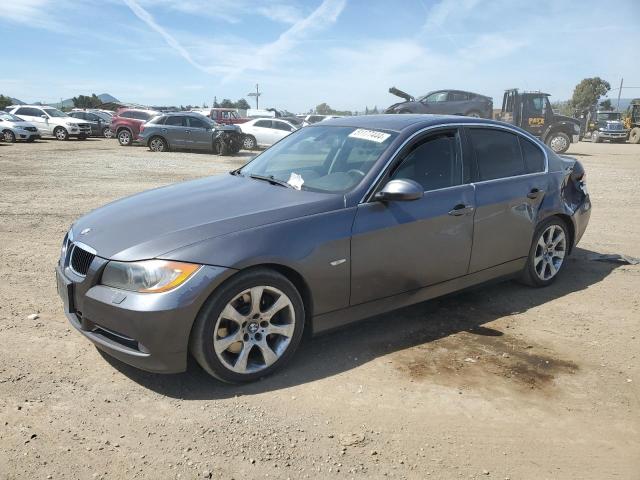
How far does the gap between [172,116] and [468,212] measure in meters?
18.3

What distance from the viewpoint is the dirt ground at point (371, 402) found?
2.61 meters

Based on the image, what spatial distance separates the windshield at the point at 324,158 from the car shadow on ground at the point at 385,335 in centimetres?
109

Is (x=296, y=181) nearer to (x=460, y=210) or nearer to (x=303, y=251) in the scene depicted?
(x=303, y=251)

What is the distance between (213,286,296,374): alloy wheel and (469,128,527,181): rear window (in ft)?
6.92

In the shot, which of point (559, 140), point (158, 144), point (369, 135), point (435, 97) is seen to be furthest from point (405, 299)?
point (559, 140)

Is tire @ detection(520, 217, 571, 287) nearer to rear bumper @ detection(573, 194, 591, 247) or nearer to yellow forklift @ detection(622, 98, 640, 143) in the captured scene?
rear bumper @ detection(573, 194, 591, 247)

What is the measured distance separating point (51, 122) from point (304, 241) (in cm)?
2804

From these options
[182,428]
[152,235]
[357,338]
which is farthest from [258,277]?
[357,338]

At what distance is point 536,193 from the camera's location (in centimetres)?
476

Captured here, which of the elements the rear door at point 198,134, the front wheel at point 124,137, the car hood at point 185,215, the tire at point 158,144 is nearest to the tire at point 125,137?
the front wheel at point 124,137

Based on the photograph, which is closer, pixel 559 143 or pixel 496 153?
pixel 496 153

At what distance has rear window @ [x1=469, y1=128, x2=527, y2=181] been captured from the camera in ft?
14.6

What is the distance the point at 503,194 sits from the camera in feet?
14.6

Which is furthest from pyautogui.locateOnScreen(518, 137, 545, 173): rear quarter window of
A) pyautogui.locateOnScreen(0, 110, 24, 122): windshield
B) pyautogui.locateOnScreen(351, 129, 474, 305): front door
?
pyautogui.locateOnScreen(0, 110, 24, 122): windshield
